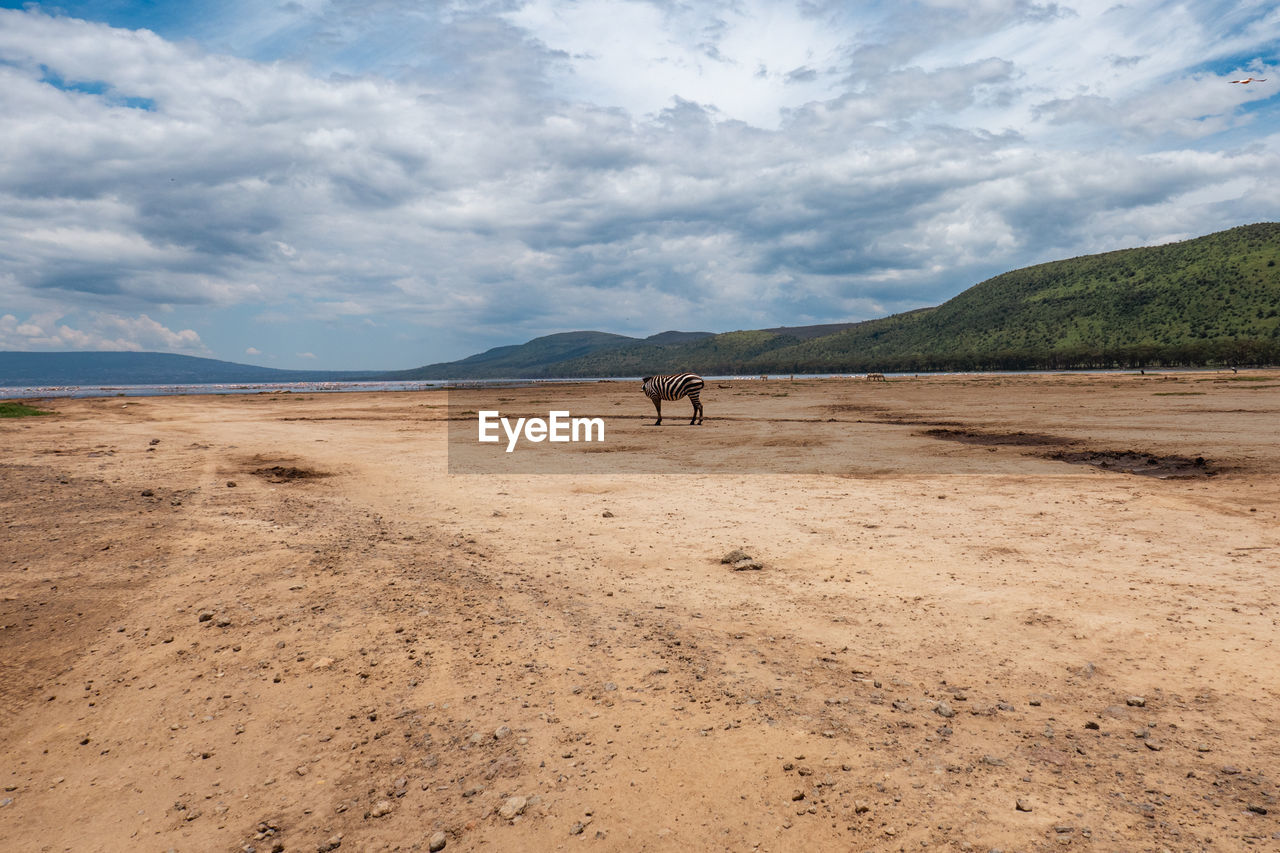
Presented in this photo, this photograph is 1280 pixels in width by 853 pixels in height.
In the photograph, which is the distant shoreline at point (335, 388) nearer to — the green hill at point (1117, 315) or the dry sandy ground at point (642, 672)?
the green hill at point (1117, 315)

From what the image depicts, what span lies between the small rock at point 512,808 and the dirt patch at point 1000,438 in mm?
18490

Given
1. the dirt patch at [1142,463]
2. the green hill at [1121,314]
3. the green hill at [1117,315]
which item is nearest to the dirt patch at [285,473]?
the dirt patch at [1142,463]

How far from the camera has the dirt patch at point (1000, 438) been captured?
1827 centimetres

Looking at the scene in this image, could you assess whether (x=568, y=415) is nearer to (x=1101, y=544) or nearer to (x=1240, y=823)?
(x=1101, y=544)

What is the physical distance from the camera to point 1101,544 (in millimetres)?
8125

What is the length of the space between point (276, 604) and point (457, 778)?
363cm

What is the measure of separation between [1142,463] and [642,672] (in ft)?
49.5

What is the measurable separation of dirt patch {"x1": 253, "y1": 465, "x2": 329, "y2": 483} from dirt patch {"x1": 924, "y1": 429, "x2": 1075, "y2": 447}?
18.0 meters

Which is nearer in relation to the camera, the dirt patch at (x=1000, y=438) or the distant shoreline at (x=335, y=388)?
the dirt patch at (x=1000, y=438)

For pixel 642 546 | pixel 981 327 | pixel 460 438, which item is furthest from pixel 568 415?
pixel 981 327

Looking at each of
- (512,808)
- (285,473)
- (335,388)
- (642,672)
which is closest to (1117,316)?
(335,388)

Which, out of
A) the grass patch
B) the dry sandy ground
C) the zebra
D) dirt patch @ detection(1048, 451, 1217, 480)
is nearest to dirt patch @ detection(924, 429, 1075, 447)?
dirt patch @ detection(1048, 451, 1217, 480)

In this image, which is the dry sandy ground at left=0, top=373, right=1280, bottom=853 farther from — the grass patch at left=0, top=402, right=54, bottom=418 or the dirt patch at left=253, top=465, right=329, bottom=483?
the grass patch at left=0, top=402, right=54, bottom=418

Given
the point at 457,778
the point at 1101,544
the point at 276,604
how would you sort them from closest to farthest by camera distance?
the point at 457,778 < the point at 276,604 < the point at 1101,544
